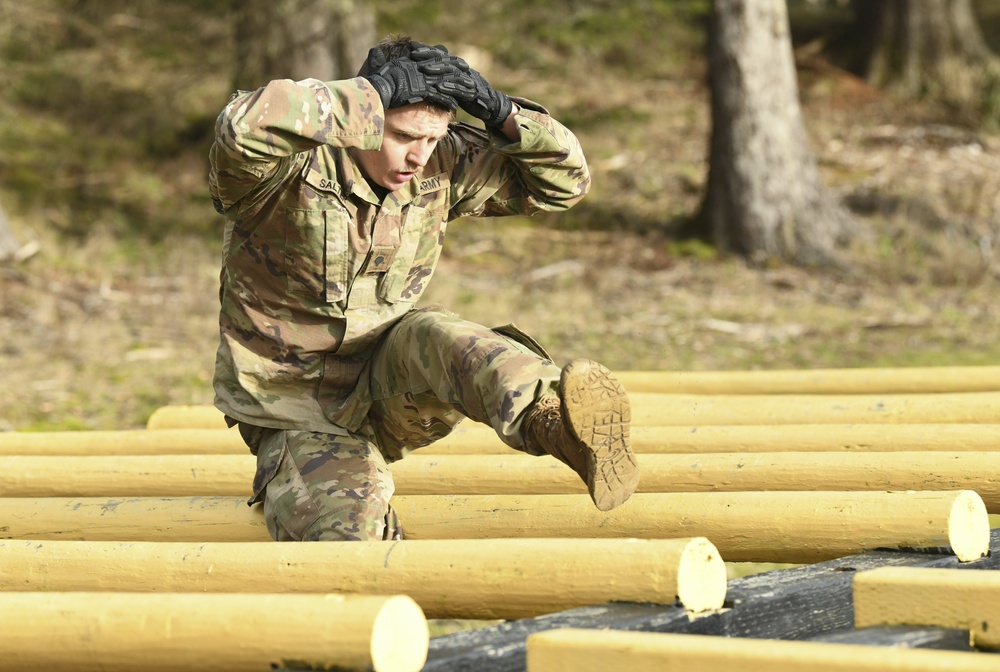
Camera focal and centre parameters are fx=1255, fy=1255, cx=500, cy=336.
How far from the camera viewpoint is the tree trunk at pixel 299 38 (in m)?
10.0

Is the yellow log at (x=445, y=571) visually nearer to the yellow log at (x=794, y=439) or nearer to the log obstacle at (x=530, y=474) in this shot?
the log obstacle at (x=530, y=474)

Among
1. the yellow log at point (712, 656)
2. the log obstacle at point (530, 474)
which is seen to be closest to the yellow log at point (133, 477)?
the log obstacle at point (530, 474)

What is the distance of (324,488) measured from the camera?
2984mm

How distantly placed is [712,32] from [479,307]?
275 centimetres

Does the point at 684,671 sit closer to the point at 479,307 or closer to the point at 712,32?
the point at 479,307

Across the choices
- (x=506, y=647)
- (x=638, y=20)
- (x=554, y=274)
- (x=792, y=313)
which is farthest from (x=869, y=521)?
(x=638, y=20)

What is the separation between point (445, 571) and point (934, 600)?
2.86 feet

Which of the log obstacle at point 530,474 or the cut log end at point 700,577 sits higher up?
the cut log end at point 700,577

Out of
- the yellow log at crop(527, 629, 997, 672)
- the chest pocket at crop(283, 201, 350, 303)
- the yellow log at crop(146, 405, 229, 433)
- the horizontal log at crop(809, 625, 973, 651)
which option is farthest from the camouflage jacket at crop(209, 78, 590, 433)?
the yellow log at crop(146, 405, 229, 433)

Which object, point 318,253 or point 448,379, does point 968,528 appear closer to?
point 448,379

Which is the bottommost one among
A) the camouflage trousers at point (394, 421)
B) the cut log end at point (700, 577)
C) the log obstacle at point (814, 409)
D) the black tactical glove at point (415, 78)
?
the log obstacle at point (814, 409)

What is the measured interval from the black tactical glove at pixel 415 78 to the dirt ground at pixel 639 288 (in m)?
3.90

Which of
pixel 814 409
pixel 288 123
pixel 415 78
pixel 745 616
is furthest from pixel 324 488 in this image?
pixel 814 409

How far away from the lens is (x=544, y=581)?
2.30 metres
